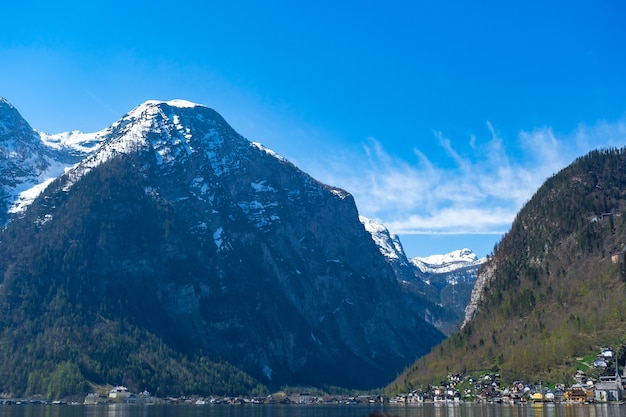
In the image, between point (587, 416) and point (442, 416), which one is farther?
point (442, 416)

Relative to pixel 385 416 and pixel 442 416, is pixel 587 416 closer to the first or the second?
pixel 442 416

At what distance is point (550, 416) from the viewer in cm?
17925

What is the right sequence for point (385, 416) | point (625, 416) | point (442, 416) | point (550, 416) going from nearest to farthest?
point (385, 416) < point (625, 416) < point (550, 416) < point (442, 416)

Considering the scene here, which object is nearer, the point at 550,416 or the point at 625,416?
the point at 625,416

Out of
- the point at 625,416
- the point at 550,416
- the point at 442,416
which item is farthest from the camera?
the point at 442,416

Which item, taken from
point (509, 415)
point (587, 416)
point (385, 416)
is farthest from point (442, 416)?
point (385, 416)

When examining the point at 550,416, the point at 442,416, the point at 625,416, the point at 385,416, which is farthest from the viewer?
the point at 442,416

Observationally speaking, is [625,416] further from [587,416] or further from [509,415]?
[509,415]

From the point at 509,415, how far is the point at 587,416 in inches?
841

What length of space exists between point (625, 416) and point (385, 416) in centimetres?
12589

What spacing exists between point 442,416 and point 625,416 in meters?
46.2

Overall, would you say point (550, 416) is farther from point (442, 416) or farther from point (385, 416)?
point (385, 416)

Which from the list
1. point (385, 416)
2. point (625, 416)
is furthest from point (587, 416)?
point (385, 416)

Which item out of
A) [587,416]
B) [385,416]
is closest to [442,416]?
[587,416]
